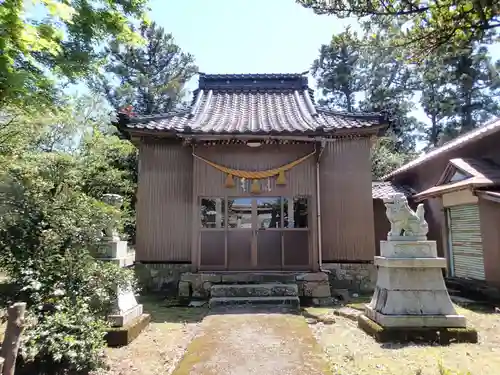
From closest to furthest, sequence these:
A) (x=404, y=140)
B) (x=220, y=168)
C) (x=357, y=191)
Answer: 1. (x=220, y=168)
2. (x=357, y=191)
3. (x=404, y=140)

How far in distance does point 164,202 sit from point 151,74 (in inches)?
773

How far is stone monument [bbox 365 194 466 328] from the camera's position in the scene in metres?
5.63

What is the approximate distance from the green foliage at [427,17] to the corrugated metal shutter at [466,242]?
23.7ft

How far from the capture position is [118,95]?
2577 cm

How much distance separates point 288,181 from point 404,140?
24730mm

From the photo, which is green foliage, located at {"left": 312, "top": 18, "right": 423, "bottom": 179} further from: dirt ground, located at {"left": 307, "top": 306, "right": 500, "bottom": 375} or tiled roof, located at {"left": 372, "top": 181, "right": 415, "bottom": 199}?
dirt ground, located at {"left": 307, "top": 306, "right": 500, "bottom": 375}

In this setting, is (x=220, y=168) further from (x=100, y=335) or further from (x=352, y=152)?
(x=100, y=335)

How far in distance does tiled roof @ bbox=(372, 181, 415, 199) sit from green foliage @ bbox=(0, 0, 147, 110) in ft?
36.2

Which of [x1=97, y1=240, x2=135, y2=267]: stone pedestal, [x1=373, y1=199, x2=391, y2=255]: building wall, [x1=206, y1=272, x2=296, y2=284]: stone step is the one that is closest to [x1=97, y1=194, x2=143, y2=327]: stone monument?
[x1=97, y1=240, x2=135, y2=267]: stone pedestal

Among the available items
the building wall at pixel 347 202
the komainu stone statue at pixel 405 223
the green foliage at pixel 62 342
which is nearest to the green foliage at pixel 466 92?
the building wall at pixel 347 202

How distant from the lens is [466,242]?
1046 centimetres

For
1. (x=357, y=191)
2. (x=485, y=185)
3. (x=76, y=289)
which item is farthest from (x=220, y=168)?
(x=485, y=185)

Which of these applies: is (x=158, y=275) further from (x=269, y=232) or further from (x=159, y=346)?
(x=159, y=346)

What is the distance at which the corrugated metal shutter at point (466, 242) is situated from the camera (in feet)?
32.2
